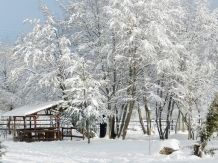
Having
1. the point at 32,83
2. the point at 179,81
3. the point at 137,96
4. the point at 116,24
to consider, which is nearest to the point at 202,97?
the point at 179,81

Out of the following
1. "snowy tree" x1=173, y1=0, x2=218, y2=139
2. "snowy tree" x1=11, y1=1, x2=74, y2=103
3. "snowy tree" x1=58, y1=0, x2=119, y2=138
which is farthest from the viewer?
"snowy tree" x1=58, y1=0, x2=119, y2=138

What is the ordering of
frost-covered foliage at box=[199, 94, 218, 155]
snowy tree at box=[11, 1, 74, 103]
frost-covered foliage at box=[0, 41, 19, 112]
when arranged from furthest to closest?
1. frost-covered foliage at box=[0, 41, 19, 112]
2. snowy tree at box=[11, 1, 74, 103]
3. frost-covered foliage at box=[199, 94, 218, 155]

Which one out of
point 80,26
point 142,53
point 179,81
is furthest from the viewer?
point 80,26

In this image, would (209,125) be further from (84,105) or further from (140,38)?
(140,38)

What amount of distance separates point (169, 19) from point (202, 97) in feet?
Answer: 18.8

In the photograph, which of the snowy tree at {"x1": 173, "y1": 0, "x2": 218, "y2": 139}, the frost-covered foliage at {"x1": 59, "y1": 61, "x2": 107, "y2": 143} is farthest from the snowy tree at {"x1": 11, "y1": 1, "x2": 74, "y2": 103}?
the snowy tree at {"x1": 173, "y1": 0, "x2": 218, "y2": 139}

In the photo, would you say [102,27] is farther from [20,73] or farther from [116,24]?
[20,73]

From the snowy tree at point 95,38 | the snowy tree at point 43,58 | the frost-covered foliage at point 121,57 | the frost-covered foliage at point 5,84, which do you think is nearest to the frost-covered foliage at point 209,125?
the frost-covered foliage at point 121,57

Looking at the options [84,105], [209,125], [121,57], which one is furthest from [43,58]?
[209,125]

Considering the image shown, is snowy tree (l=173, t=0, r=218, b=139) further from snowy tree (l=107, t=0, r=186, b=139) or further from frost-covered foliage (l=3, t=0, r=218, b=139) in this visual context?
snowy tree (l=107, t=0, r=186, b=139)

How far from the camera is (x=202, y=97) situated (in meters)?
25.5

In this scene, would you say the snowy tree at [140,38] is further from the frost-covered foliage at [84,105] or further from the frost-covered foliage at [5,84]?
the frost-covered foliage at [5,84]

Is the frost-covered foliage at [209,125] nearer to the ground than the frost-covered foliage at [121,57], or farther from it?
nearer to the ground

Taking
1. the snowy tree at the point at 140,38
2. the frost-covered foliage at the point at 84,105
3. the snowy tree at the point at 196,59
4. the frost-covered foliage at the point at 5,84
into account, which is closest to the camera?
the frost-covered foliage at the point at 84,105
